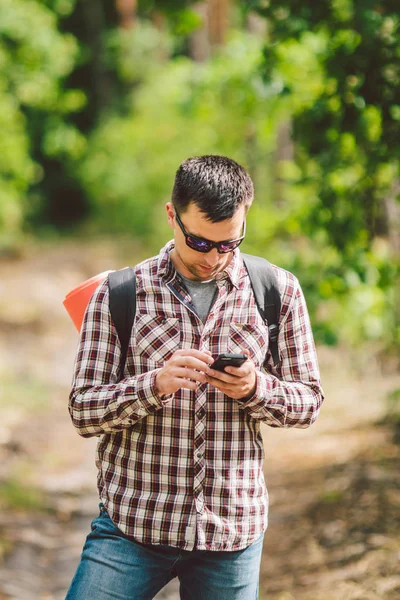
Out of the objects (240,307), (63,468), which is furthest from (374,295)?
(240,307)

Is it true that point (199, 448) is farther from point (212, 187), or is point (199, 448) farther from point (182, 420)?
point (212, 187)

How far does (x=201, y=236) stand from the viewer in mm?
2291

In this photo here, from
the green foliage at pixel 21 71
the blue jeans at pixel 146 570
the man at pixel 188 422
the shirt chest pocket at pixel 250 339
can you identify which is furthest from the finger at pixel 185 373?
the green foliage at pixel 21 71

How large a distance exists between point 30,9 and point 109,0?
68.3 feet

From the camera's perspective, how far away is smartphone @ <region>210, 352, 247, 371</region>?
81.8 inches

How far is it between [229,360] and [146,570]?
0.74 meters

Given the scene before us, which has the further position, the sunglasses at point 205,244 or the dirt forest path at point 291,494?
the dirt forest path at point 291,494

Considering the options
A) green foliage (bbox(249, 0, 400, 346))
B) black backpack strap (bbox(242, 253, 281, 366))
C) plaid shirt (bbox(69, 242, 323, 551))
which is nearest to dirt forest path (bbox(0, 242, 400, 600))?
green foliage (bbox(249, 0, 400, 346))

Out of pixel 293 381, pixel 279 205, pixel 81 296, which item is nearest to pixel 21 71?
pixel 279 205

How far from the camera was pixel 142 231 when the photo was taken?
24.0 m

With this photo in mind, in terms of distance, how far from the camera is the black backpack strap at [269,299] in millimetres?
2389

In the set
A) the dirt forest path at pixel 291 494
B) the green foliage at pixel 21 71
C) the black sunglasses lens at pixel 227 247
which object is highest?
the green foliage at pixel 21 71

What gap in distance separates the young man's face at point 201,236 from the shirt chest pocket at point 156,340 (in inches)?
7.4

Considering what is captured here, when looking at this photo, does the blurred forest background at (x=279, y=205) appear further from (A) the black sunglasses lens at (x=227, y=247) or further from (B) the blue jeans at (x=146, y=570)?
(B) the blue jeans at (x=146, y=570)
